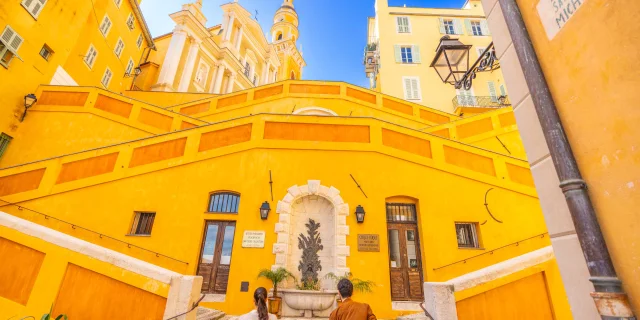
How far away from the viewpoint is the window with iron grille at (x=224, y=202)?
9042 millimetres

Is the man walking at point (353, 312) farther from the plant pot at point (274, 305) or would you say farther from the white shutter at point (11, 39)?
the white shutter at point (11, 39)

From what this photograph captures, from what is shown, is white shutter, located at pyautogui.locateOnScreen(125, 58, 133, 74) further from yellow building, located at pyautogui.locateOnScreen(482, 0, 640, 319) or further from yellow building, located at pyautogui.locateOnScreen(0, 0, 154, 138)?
yellow building, located at pyautogui.locateOnScreen(482, 0, 640, 319)

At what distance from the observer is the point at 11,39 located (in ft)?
39.1

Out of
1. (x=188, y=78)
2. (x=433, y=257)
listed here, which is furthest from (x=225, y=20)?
(x=433, y=257)

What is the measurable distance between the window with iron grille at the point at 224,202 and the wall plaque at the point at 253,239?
3.11 ft

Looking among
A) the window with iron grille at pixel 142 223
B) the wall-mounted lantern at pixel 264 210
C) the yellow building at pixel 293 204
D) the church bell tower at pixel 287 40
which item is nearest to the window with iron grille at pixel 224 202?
the yellow building at pixel 293 204

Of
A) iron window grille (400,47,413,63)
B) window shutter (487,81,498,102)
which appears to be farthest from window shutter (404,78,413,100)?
window shutter (487,81,498,102)

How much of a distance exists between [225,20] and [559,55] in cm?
3277

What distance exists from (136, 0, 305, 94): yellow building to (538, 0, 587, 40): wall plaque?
24.2 metres

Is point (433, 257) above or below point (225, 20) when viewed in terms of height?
below

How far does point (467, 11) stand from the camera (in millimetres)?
25859

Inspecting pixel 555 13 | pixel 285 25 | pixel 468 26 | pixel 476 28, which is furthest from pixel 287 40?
pixel 555 13

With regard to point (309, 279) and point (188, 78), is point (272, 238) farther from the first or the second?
point (188, 78)

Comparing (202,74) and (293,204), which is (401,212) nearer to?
(293,204)
